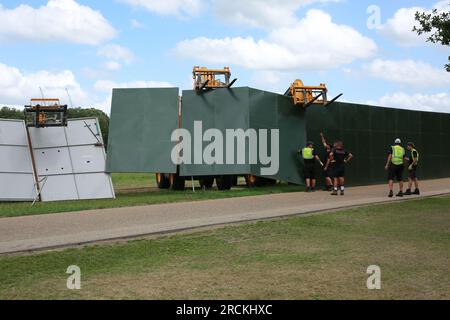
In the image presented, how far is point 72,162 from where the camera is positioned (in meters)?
17.4

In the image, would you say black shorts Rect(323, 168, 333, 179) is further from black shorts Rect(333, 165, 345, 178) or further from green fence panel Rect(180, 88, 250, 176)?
green fence panel Rect(180, 88, 250, 176)

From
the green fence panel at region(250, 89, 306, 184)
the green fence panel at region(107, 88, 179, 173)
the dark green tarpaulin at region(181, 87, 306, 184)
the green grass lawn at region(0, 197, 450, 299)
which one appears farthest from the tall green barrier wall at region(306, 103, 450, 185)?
the green grass lawn at region(0, 197, 450, 299)

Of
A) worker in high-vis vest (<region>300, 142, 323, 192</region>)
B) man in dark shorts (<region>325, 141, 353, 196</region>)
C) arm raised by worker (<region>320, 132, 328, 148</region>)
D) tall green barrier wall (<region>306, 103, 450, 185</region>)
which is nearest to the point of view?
man in dark shorts (<region>325, 141, 353, 196</region>)

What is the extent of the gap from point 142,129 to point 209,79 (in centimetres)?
279

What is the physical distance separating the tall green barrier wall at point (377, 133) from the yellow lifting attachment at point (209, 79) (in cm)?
314

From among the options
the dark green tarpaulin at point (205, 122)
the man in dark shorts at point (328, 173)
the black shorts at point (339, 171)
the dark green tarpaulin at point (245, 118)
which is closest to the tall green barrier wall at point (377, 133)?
the dark green tarpaulin at point (205, 122)

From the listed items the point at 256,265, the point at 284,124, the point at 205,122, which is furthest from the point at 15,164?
the point at 256,265

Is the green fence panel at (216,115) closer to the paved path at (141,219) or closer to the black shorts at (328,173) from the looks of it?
the black shorts at (328,173)

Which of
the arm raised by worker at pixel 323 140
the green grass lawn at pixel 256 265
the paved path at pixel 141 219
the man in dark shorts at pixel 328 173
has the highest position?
the arm raised by worker at pixel 323 140

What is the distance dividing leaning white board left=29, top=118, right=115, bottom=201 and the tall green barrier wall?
24.0ft

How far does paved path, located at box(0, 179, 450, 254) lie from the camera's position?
9.28 meters

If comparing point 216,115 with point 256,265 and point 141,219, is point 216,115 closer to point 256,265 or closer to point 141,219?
point 141,219

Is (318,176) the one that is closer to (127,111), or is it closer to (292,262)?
(127,111)

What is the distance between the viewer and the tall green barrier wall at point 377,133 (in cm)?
2089
